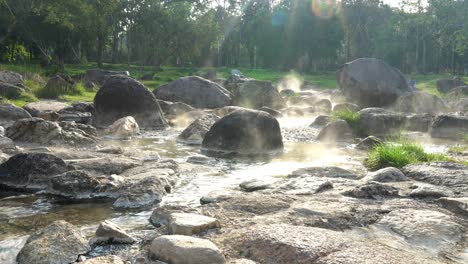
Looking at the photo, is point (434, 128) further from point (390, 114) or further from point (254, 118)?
point (254, 118)

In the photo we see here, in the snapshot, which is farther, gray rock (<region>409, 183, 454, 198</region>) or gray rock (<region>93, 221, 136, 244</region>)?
gray rock (<region>409, 183, 454, 198</region>)

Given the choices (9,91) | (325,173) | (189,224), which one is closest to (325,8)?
(9,91)

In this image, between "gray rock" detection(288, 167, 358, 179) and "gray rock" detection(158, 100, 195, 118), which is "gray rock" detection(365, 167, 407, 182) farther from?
"gray rock" detection(158, 100, 195, 118)

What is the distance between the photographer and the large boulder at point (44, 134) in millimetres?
13125

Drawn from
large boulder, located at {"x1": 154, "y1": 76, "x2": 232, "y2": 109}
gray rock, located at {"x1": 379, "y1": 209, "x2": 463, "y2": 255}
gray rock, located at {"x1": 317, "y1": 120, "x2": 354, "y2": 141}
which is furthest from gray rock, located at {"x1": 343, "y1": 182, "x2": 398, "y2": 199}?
large boulder, located at {"x1": 154, "y1": 76, "x2": 232, "y2": 109}

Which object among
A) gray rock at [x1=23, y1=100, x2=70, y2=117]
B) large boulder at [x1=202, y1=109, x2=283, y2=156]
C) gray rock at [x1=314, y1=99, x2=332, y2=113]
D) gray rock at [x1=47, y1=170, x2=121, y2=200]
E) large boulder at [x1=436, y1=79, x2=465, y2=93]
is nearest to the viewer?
gray rock at [x1=47, y1=170, x2=121, y2=200]

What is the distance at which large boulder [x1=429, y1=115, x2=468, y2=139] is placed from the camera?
17891mm

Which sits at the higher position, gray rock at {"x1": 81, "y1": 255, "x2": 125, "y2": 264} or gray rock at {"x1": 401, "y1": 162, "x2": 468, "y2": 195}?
gray rock at {"x1": 81, "y1": 255, "x2": 125, "y2": 264}

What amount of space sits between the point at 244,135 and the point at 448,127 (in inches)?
358

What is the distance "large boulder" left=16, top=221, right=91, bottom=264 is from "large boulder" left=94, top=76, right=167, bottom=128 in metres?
14.0

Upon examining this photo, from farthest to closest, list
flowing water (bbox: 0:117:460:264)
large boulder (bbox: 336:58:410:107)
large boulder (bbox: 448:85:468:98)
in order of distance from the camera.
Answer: large boulder (bbox: 448:85:468:98)
large boulder (bbox: 336:58:410:107)
flowing water (bbox: 0:117:460:264)

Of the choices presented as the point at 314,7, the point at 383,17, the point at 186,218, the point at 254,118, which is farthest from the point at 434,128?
the point at 383,17

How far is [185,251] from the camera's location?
4.62 meters

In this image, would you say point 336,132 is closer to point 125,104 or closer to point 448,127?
point 448,127
